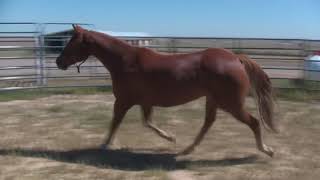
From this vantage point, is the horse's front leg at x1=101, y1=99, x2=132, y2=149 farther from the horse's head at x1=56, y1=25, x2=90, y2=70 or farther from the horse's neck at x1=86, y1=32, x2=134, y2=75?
the horse's head at x1=56, y1=25, x2=90, y2=70

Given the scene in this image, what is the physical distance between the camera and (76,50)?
698 centimetres

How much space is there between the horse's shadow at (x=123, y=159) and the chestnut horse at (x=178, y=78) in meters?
0.25

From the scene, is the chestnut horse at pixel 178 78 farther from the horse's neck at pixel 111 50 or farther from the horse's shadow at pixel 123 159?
the horse's shadow at pixel 123 159

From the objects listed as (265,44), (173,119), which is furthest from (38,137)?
(265,44)

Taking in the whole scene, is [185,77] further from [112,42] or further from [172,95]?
[112,42]

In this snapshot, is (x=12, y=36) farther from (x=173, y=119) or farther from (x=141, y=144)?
(x=141, y=144)

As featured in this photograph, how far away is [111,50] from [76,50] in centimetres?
45

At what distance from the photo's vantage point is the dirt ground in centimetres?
586

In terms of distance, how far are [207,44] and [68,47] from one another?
10500mm

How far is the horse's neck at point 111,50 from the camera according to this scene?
6824 millimetres

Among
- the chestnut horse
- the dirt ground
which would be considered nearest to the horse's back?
the chestnut horse

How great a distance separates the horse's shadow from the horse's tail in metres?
0.45

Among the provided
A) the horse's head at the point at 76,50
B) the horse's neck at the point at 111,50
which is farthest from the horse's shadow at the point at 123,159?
the horse's head at the point at 76,50

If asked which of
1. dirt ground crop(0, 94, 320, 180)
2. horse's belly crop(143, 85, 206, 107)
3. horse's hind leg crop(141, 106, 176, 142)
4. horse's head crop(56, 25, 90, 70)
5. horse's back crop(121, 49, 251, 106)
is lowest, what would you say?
dirt ground crop(0, 94, 320, 180)
